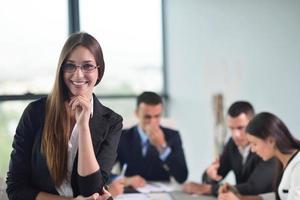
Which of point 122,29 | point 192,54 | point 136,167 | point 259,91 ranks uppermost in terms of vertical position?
point 122,29

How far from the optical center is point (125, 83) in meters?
4.16

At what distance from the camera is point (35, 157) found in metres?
1.30

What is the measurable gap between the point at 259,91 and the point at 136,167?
127 centimetres

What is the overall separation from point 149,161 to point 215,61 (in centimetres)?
140

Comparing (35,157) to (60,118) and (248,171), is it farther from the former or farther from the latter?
(248,171)

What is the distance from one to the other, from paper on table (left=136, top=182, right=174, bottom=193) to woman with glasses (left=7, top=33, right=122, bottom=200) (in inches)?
46.9

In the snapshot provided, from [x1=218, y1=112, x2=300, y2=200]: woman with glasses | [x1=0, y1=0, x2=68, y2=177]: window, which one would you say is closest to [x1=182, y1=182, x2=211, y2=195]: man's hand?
[x1=218, y1=112, x2=300, y2=200]: woman with glasses

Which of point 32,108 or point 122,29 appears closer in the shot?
point 32,108

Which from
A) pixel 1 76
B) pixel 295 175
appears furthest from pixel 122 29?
pixel 295 175

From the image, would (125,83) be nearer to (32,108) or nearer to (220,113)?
(220,113)

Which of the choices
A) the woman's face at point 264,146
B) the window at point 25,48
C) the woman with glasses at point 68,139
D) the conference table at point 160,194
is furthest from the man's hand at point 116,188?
the window at point 25,48

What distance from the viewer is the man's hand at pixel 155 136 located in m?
2.92

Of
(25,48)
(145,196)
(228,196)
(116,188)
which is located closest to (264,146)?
(228,196)

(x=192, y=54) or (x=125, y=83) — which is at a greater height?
(x=192, y=54)
